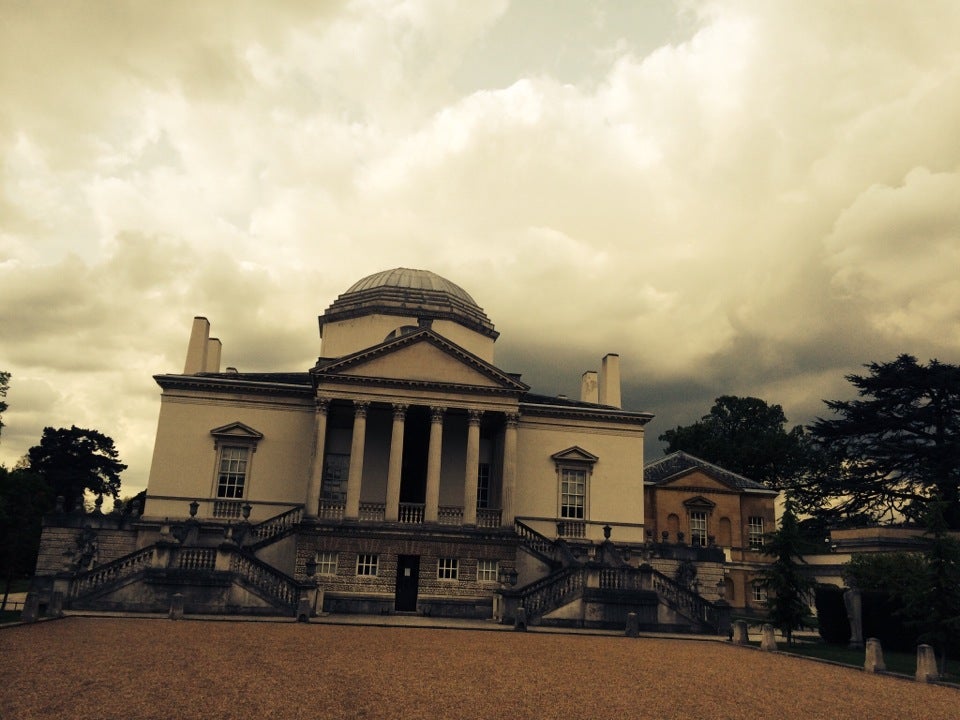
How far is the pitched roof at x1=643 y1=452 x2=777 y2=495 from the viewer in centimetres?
4499

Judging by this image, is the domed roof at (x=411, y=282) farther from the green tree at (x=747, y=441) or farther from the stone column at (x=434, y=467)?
the green tree at (x=747, y=441)

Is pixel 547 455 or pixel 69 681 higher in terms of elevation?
pixel 547 455

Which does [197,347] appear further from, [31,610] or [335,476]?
[31,610]

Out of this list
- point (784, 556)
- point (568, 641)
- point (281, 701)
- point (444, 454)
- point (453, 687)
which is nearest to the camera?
point (281, 701)

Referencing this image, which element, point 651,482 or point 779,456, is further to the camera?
point 779,456

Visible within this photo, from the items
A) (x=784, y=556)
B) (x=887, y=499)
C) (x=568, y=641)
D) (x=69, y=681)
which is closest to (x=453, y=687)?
(x=69, y=681)

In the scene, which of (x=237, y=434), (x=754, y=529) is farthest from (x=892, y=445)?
(x=237, y=434)

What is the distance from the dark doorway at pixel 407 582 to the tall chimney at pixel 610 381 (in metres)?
15.7

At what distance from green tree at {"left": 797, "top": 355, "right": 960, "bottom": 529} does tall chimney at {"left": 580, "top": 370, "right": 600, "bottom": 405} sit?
1822 cm

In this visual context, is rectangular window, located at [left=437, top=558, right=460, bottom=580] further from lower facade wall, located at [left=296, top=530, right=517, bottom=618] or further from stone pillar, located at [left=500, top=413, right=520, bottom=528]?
stone pillar, located at [left=500, top=413, right=520, bottom=528]

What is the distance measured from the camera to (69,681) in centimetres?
1204

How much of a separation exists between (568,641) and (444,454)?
14.9 meters

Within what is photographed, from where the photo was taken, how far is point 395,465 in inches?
1251

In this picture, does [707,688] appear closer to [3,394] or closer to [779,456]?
[3,394]
